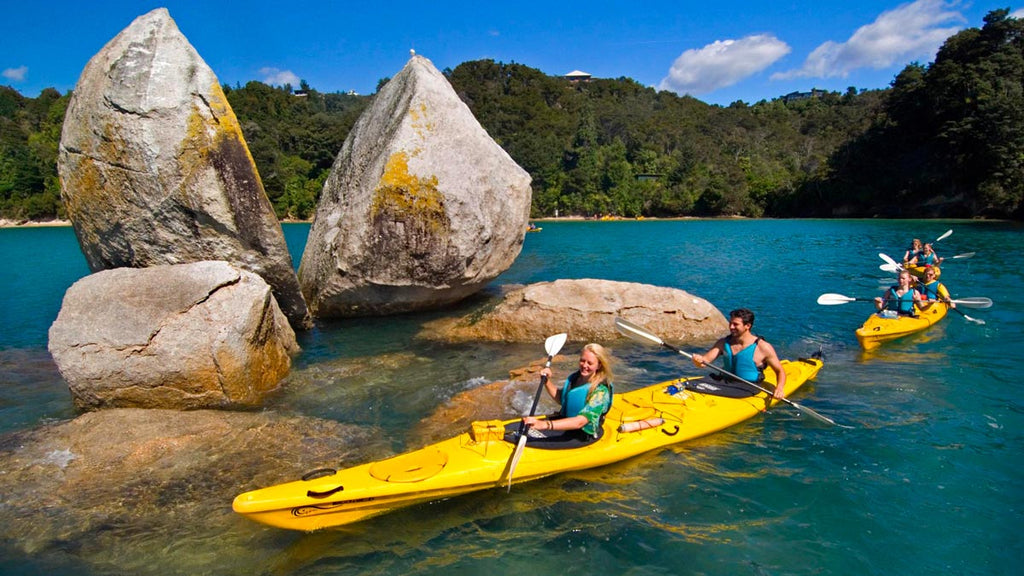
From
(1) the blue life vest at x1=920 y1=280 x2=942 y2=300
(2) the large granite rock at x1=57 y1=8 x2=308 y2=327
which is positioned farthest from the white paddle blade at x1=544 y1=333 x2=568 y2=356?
(1) the blue life vest at x1=920 y1=280 x2=942 y2=300

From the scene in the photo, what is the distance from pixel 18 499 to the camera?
15.8 ft

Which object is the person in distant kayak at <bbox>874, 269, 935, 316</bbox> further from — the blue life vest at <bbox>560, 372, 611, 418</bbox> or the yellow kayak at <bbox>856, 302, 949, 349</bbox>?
the blue life vest at <bbox>560, 372, 611, 418</bbox>

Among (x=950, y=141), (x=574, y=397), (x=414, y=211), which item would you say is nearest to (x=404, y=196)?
(x=414, y=211)

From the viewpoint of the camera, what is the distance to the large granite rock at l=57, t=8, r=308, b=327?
758 cm

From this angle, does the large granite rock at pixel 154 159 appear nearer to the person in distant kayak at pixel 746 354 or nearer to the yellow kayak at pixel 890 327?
the person in distant kayak at pixel 746 354

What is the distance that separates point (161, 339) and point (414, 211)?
4.29 meters

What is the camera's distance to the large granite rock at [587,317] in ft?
33.5

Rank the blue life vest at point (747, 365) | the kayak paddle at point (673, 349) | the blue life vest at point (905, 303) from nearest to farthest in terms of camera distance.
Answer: the kayak paddle at point (673, 349) → the blue life vest at point (747, 365) → the blue life vest at point (905, 303)

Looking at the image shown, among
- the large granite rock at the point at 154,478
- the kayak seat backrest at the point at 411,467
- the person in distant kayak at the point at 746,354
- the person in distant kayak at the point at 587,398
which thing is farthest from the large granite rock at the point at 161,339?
the person in distant kayak at the point at 746,354

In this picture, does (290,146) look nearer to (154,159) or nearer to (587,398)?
(154,159)

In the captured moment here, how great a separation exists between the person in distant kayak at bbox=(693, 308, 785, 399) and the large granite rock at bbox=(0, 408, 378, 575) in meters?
4.08

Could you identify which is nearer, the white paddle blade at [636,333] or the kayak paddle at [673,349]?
the kayak paddle at [673,349]

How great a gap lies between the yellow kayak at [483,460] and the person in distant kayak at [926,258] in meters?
12.2

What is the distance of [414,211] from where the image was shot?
9.70m
